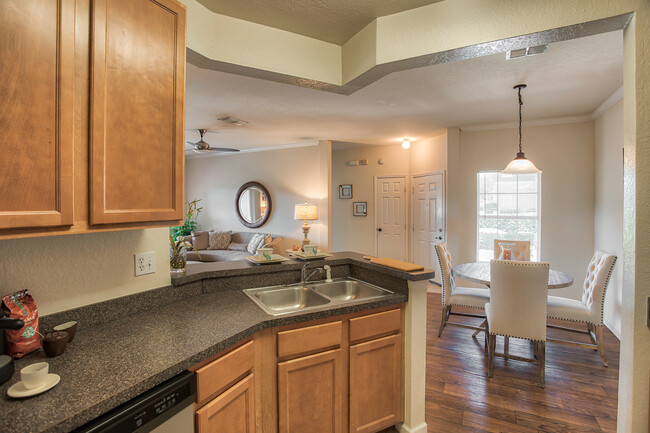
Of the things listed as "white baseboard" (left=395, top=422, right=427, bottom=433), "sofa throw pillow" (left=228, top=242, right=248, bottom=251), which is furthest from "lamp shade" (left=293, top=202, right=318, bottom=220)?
"white baseboard" (left=395, top=422, right=427, bottom=433)

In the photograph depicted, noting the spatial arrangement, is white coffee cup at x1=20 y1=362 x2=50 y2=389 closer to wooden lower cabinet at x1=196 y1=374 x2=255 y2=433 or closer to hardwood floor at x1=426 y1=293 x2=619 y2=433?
wooden lower cabinet at x1=196 y1=374 x2=255 y2=433

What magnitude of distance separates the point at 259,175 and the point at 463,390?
530cm

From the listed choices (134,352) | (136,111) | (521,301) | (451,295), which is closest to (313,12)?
(136,111)

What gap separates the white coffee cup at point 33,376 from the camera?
0.90 meters

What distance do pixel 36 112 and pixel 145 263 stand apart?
0.90 metres

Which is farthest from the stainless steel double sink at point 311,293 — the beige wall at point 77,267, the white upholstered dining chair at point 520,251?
the white upholstered dining chair at point 520,251

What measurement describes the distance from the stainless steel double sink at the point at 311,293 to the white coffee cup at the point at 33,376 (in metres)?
0.99

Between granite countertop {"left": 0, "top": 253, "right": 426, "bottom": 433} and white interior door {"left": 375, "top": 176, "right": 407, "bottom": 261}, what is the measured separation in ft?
A: 13.3

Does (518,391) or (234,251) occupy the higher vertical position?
(234,251)

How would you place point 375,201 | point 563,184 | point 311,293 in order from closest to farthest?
point 311,293 → point 563,184 → point 375,201

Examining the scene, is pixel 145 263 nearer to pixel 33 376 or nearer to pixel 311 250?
pixel 33 376

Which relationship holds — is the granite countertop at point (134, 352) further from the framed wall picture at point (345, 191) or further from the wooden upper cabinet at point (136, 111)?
the framed wall picture at point (345, 191)

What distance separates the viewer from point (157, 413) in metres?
1.00

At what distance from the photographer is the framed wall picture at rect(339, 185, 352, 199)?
6370mm
